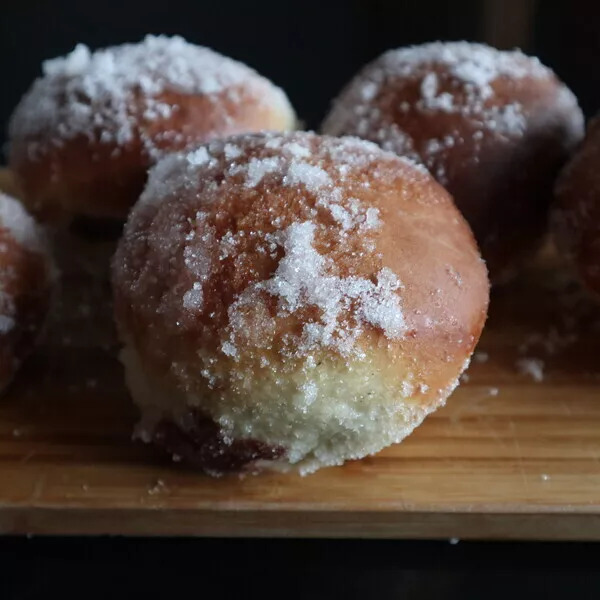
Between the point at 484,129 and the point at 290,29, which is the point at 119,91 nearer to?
the point at 484,129

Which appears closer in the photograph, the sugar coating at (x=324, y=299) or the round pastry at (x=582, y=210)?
the sugar coating at (x=324, y=299)

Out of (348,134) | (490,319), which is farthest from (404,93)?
(490,319)

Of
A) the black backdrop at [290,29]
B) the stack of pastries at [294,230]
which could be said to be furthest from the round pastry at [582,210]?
the black backdrop at [290,29]

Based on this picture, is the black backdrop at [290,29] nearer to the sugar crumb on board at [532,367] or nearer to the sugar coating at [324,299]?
the sugar crumb on board at [532,367]

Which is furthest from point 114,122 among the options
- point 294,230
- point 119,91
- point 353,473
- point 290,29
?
point 290,29

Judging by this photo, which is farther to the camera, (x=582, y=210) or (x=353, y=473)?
(x=582, y=210)

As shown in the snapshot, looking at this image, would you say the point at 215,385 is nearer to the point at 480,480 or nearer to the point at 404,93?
the point at 480,480

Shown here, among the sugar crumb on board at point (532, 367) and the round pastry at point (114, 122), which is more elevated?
the round pastry at point (114, 122)
